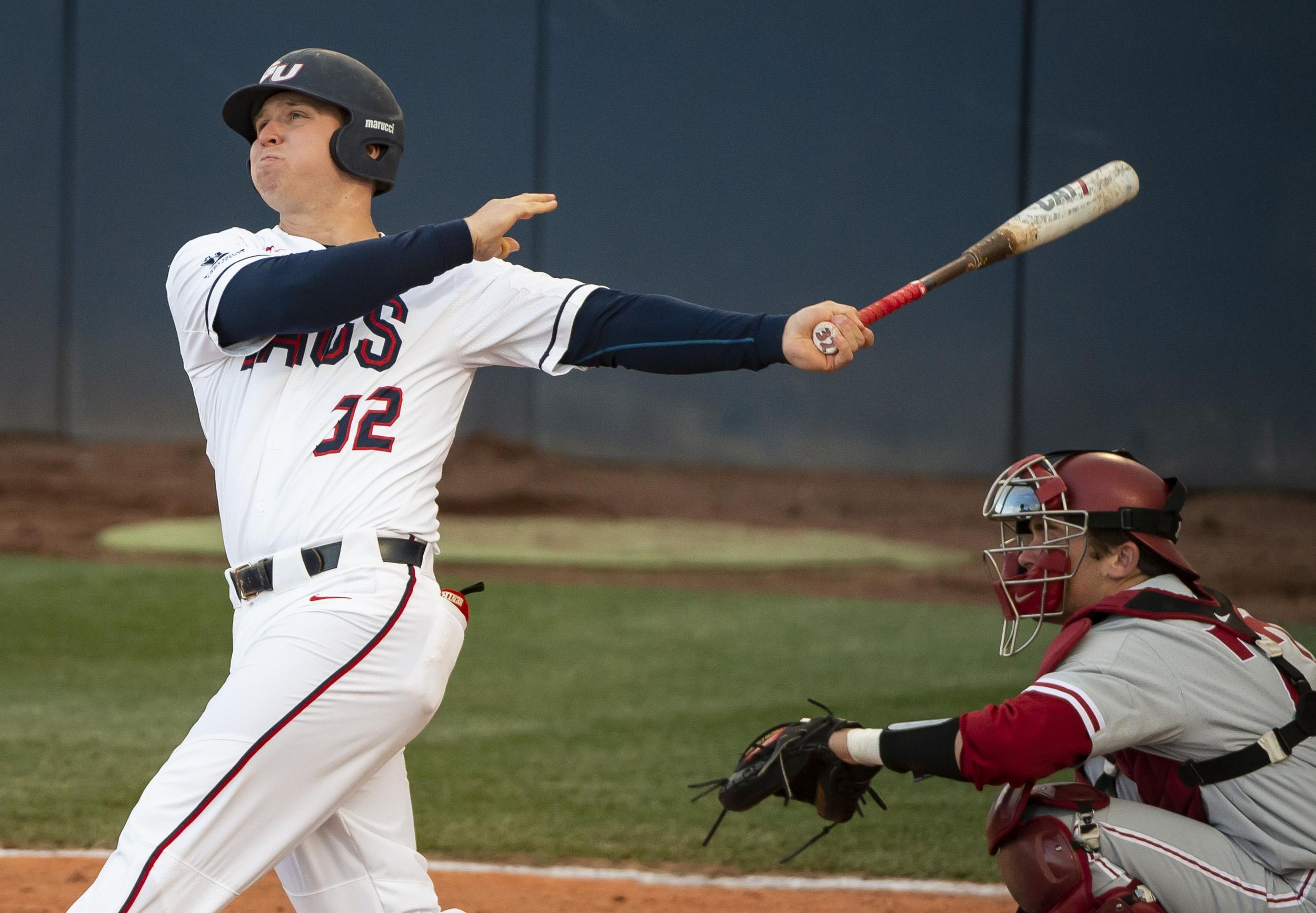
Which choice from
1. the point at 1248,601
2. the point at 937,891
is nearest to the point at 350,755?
the point at 937,891

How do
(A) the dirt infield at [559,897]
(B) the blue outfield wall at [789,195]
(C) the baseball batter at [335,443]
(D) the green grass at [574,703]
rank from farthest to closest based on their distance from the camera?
(B) the blue outfield wall at [789,195] → (D) the green grass at [574,703] → (A) the dirt infield at [559,897] → (C) the baseball batter at [335,443]

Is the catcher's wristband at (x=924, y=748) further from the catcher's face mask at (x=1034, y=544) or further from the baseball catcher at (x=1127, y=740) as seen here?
the catcher's face mask at (x=1034, y=544)

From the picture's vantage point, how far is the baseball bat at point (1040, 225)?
2.37m

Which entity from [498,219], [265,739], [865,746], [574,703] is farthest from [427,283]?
[574,703]

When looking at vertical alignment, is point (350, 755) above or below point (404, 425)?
below

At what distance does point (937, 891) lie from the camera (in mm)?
3629

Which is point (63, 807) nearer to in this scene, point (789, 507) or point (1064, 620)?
point (1064, 620)

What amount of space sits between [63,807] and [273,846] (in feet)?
8.96

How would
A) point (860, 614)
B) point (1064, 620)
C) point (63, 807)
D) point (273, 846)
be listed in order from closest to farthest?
point (273, 846)
point (1064, 620)
point (63, 807)
point (860, 614)

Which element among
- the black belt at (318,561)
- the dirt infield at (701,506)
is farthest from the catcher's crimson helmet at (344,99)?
the dirt infield at (701,506)

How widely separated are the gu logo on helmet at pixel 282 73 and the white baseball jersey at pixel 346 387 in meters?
0.27

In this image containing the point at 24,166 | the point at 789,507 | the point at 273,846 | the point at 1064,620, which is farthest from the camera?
the point at 24,166

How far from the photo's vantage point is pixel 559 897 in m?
3.53

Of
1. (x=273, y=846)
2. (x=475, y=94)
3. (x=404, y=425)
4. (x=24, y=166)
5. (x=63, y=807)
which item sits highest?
(x=475, y=94)
